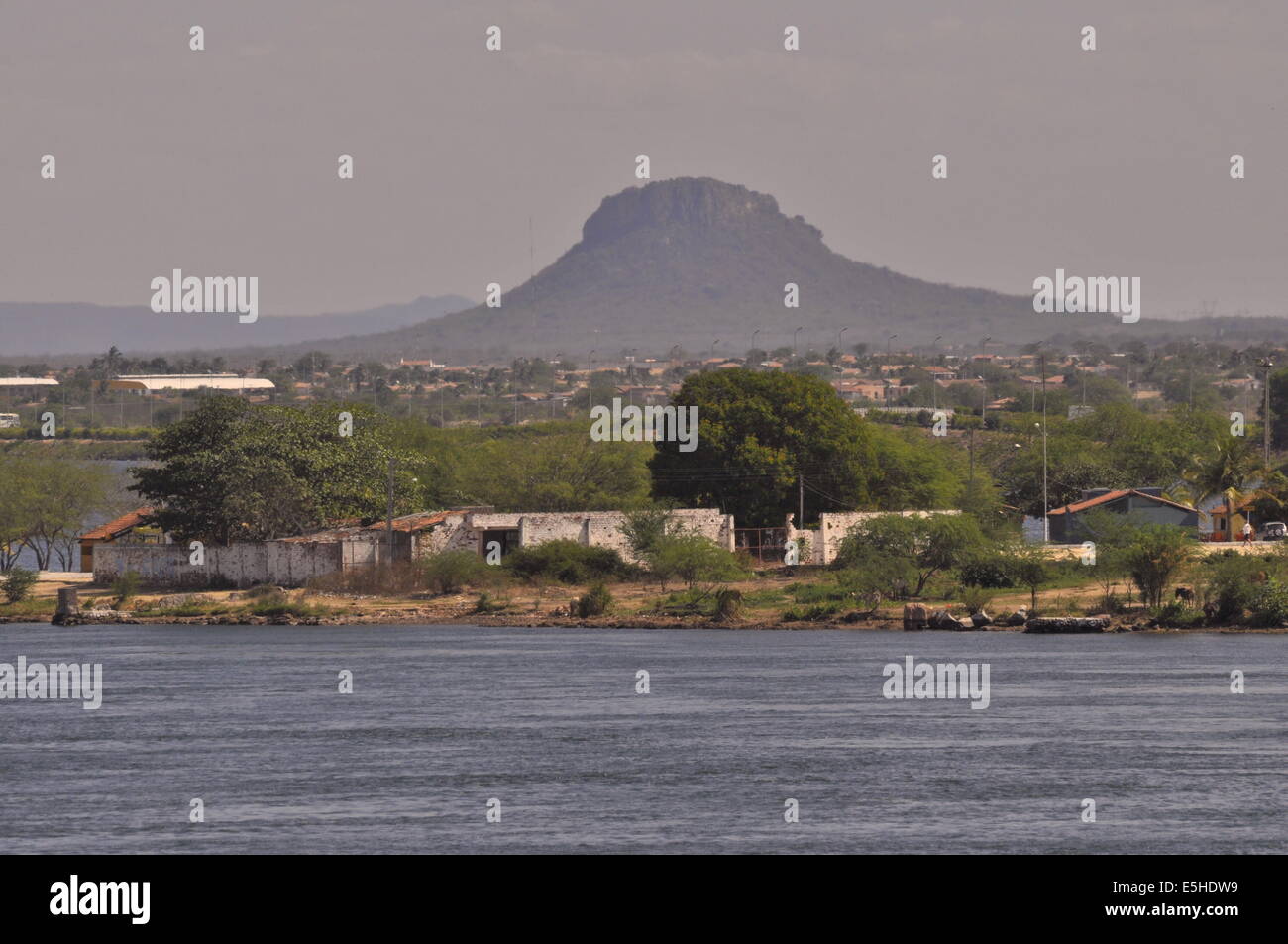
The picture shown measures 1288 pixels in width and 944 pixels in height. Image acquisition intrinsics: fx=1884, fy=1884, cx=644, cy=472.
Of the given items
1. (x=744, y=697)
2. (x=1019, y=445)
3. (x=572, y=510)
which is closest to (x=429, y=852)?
(x=744, y=697)

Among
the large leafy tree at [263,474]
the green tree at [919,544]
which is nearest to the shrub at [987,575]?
the green tree at [919,544]

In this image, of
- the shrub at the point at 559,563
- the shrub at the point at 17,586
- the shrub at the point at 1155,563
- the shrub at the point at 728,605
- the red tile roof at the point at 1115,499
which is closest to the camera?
the shrub at the point at 1155,563

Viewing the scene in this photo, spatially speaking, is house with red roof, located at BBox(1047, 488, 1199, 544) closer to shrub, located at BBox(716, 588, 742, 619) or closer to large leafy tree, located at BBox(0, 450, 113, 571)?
shrub, located at BBox(716, 588, 742, 619)

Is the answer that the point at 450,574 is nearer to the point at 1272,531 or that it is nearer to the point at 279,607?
the point at 279,607

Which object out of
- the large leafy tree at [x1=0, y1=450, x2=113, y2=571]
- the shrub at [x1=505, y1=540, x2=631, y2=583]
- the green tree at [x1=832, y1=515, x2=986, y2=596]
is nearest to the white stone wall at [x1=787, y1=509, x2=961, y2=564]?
the green tree at [x1=832, y1=515, x2=986, y2=596]

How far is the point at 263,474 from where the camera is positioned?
76.4 m

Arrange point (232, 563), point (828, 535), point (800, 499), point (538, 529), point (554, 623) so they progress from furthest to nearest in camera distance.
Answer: point (800, 499), point (828, 535), point (538, 529), point (232, 563), point (554, 623)

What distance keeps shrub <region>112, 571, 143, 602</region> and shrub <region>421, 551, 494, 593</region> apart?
1150 cm

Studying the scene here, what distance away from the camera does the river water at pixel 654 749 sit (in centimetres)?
3183

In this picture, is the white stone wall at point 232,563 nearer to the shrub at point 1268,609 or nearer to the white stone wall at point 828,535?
the white stone wall at point 828,535

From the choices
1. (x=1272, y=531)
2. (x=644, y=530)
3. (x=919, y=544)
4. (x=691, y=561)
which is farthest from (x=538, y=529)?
(x=1272, y=531)

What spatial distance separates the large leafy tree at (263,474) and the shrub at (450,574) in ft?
19.9

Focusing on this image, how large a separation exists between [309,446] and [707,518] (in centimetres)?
1713

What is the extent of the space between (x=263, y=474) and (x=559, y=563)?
12.5 metres
